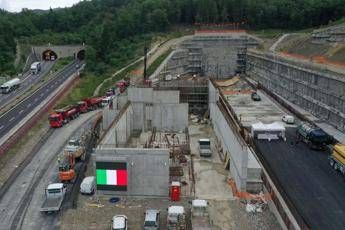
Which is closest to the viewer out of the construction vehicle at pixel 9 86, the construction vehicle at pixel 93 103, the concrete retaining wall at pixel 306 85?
the concrete retaining wall at pixel 306 85

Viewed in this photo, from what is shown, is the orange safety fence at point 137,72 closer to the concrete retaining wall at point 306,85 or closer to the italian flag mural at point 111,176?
the concrete retaining wall at point 306,85

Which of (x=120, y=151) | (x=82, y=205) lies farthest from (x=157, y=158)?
(x=82, y=205)

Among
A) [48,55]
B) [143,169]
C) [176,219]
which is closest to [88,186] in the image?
[143,169]

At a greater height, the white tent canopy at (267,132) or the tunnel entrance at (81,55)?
the tunnel entrance at (81,55)

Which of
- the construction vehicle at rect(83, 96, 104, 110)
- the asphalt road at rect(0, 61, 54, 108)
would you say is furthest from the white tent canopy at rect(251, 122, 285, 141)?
the asphalt road at rect(0, 61, 54, 108)

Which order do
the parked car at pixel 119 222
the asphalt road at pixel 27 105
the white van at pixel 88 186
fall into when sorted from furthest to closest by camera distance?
the asphalt road at pixel 27 105 → the white van at pixel 88 186 → the parked car at pixel 119 222

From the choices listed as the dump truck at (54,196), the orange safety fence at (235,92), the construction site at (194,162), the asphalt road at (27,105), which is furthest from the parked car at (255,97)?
the dump truck at (54,196)

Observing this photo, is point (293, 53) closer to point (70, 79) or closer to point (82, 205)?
point (70, 79)

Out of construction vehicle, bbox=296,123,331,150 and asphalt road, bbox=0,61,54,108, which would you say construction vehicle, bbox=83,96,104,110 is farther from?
construction vehicle, bbox=296,123,331,150
